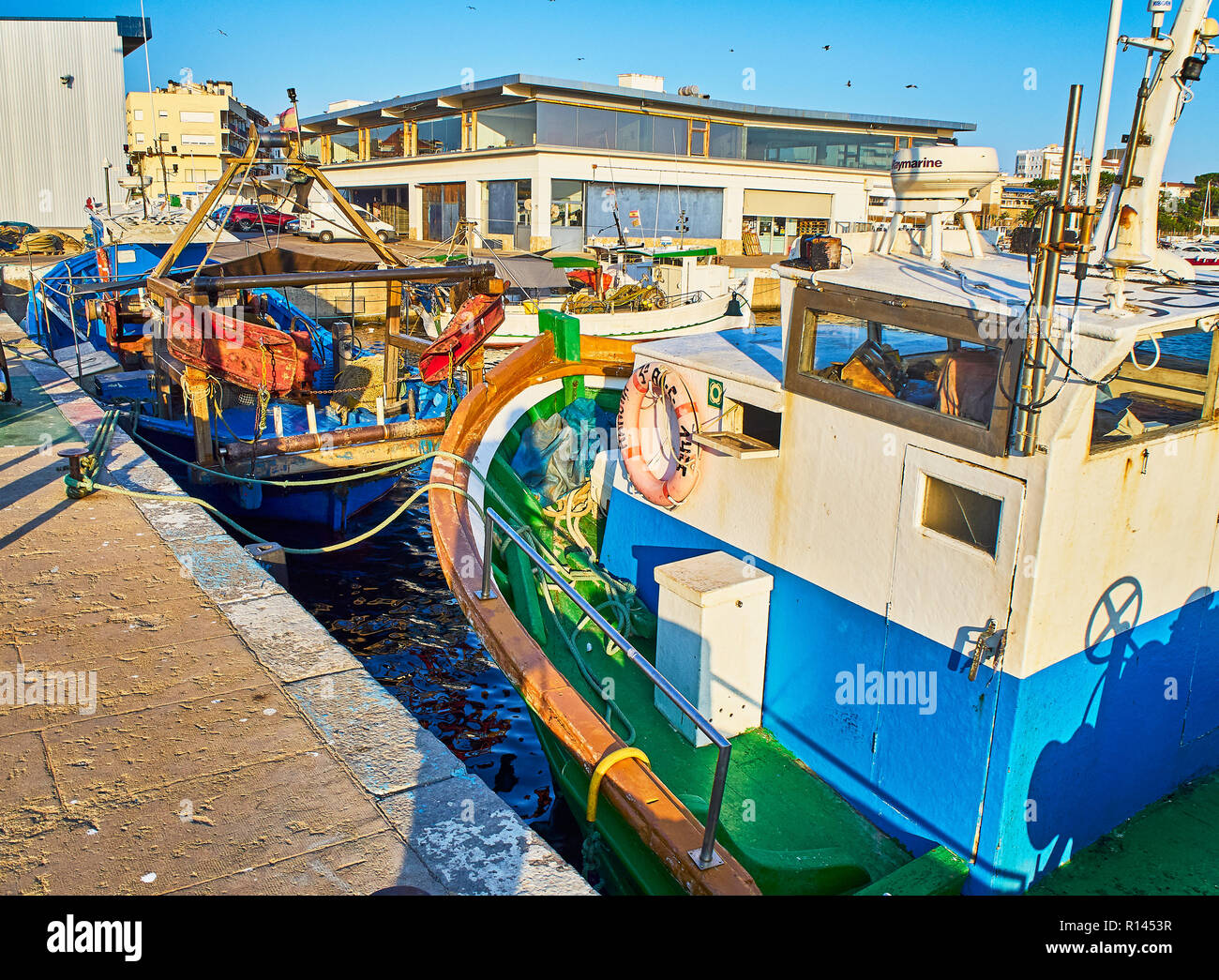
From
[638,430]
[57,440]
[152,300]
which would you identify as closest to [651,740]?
[638,430]

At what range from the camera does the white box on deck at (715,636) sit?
5.51m

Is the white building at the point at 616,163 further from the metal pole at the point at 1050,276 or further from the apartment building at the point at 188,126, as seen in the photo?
the metal pole at the point at 1050,276

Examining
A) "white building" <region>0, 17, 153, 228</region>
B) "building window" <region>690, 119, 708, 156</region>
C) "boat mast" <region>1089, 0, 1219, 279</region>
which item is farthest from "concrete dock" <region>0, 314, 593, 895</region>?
"white building" <region>0, 17, 153, 228</region>

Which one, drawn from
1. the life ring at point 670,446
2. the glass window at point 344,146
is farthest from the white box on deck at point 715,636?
the glass window at point 344,146

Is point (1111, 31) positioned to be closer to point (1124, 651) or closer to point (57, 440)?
point (1124, 651)

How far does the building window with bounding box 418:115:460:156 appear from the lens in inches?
1567

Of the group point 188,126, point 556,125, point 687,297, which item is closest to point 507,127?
point 556,125

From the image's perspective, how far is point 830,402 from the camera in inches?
205

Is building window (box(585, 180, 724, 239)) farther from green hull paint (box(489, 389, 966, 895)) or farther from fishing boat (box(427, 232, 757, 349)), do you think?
green hull paint (box(489, 389, 966, 895))

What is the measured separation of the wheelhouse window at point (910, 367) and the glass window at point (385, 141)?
43.5 m

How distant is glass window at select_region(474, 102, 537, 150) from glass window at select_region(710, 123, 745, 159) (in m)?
8.64

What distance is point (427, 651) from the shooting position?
9.81m

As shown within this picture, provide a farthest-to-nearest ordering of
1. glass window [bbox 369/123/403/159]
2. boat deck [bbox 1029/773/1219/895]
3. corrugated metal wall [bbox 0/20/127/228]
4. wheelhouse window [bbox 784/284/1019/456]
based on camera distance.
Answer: corrugated metal wall [bbox 0/20/127/228] → glass window [bbox 369/123/403/159] → boat deck [bbox 1029/773/1219/895] → wheelhouse window [bbox 784/284/1019/456]

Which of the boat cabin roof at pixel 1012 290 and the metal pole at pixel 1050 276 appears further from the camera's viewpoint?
the boat cabin roof at pixel 1012 290
